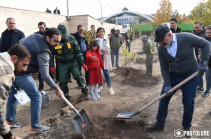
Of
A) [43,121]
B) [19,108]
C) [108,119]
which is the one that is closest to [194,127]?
[108,119]

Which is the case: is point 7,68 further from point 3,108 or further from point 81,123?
point 81,123

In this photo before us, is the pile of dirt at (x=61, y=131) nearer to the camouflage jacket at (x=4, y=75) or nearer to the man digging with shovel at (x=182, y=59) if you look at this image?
the camouflage jacket at (x=4, y=75)

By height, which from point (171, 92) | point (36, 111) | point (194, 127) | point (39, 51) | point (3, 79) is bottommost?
point (194, 127)

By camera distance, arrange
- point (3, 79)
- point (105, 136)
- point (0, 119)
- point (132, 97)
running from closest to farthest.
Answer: point (3, 79) → point (0, 119) → point (105, 136) → point (132, 97)

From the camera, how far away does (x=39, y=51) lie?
107 inches

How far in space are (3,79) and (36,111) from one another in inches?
63.9

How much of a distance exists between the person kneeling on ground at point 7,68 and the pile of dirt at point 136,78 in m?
4.82

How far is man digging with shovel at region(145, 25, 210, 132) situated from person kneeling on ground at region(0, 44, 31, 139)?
6.40 ft

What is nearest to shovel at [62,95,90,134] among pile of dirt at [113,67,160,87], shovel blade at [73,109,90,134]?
shovel blade at [73,109,90,134]

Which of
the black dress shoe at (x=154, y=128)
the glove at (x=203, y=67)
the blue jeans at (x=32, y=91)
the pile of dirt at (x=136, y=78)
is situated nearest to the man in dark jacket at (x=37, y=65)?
the blue jeans at (x=32, y=91)

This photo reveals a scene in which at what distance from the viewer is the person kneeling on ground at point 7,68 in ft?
5.09

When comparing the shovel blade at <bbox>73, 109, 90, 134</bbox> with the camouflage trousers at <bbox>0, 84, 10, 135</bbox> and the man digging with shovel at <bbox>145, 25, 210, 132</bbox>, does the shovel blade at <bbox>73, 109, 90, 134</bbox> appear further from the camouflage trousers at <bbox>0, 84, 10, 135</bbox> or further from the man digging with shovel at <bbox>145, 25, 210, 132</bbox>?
the man digging with shovel at <bbox>145, 25, 210, 132</bbox>

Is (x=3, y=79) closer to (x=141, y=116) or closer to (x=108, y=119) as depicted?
(x=108, y=119)

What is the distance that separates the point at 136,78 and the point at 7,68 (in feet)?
18.6
